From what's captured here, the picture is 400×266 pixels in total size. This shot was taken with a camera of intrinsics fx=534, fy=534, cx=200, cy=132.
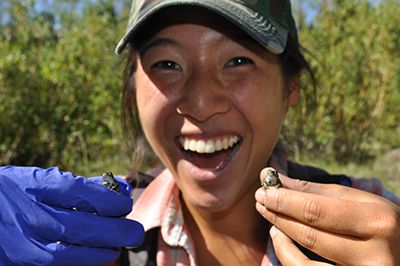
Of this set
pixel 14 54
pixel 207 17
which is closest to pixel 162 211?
pixel 207 17

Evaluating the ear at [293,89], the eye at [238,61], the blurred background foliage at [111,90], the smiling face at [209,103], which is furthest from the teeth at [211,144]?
the blurred background foliage at [111,90]

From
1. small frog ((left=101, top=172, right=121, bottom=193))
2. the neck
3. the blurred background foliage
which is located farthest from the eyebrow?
the blurred background foliage

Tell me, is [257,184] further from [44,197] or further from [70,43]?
[70,43]

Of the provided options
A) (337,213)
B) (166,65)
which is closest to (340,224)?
(337,213)

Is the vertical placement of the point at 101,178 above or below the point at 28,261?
above

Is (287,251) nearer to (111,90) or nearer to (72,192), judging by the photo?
(72,192)

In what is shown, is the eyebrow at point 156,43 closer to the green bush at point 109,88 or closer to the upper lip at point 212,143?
the upper lip at point 212,143
